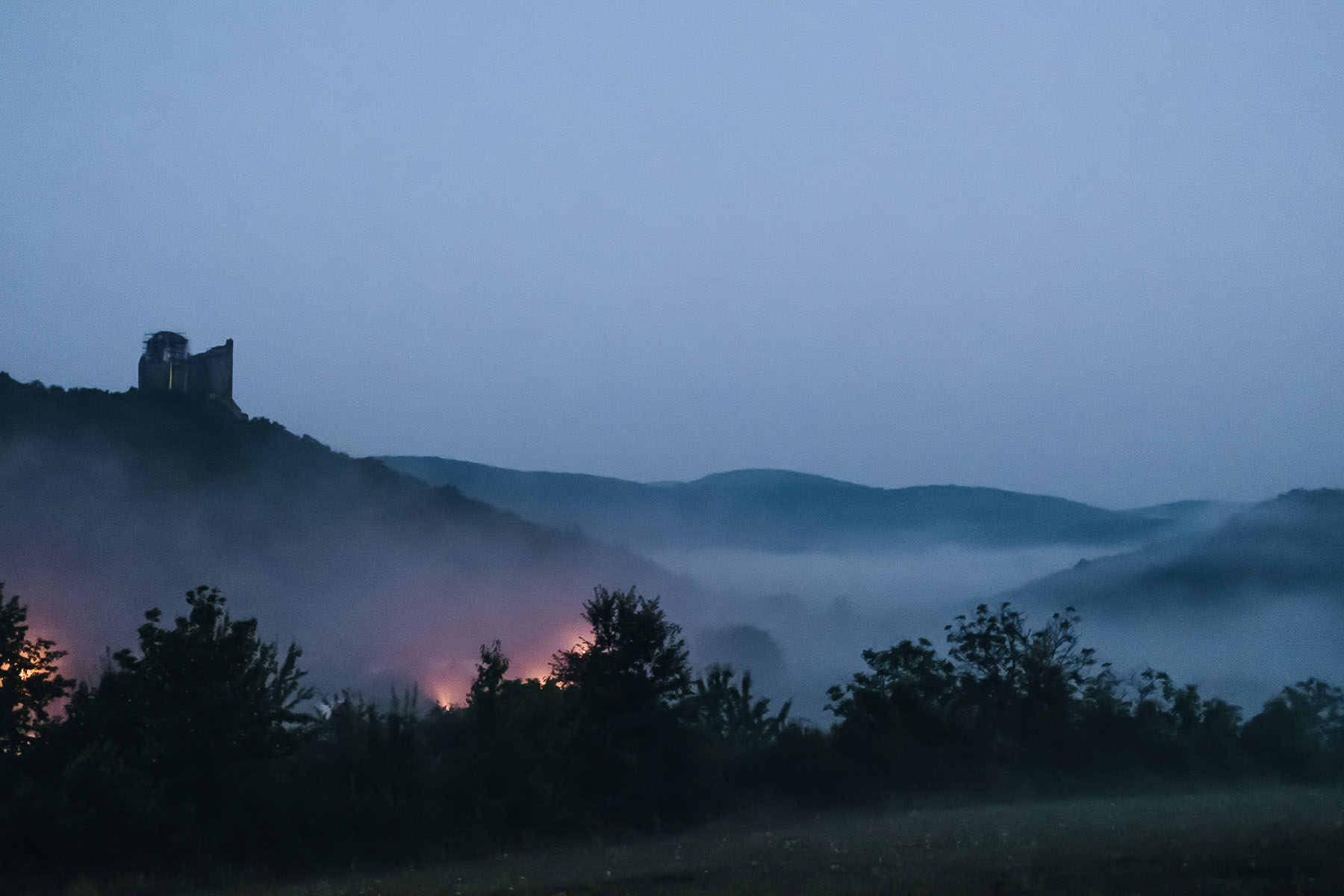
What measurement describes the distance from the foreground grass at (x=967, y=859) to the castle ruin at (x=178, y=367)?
18625cm

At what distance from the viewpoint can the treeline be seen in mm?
24797

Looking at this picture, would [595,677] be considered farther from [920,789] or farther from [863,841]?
[863,841]

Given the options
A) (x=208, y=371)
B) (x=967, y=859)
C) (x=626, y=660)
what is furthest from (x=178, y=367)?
(x=967, y=859)

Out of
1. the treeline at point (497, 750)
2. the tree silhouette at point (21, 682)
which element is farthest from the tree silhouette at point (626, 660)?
the tree silhouette at point (21, 682)

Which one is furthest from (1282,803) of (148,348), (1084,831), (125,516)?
(148,348)

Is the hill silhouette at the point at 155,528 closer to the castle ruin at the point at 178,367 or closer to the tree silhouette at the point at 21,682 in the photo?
the castle ruin at the point at 178,367

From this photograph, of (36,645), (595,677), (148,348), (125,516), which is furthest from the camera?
(148,348)

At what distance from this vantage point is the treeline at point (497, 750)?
81.4 ft

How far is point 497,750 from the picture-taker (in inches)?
1186

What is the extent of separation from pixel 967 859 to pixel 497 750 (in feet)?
45.8

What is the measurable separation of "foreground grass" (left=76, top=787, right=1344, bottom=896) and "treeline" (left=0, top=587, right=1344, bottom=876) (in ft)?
7.93

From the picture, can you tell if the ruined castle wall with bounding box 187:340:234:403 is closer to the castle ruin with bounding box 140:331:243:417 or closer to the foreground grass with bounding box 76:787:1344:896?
the castle ruin with bounding box 140:331:243:417

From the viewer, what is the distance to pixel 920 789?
36906 millimetres

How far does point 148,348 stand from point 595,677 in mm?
183253
